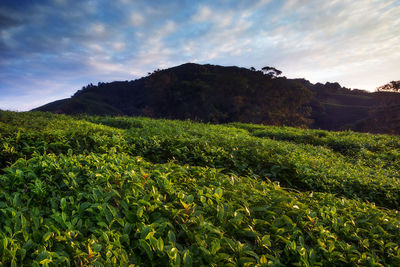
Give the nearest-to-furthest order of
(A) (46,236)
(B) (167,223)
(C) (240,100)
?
(A) (46,236) → (B) (167,223) → (C) (240,100)

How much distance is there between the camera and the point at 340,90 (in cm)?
6312

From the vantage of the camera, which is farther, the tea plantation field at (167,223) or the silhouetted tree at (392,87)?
the silhouetted tree at (392,87)

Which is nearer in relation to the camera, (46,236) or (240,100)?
(46,236)

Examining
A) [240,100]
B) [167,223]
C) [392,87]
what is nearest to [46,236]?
[167,223]

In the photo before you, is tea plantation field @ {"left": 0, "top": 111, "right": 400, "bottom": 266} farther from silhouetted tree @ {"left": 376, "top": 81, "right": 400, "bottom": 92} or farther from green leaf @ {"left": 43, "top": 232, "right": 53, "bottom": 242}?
silhouetted tree @ {"left": 376, "top": 81, "right": 400, "bottom": 92}

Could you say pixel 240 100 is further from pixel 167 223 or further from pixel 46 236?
pixel 46 236

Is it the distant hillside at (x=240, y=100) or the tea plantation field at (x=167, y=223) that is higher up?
the distant hillside at (x=240, y=100)

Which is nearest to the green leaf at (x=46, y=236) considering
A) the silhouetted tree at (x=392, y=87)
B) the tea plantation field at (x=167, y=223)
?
the tea plantation field at (x=167, y=223)

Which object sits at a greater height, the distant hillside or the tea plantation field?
the distant hillside

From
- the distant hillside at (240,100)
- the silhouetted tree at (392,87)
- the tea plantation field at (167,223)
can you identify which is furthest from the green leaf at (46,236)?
the silhouetted tree at (392,87)

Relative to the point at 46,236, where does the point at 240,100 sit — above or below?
above

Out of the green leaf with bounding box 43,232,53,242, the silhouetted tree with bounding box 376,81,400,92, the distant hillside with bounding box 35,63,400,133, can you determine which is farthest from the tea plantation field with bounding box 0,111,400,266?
the silhouetted tree with bounding box 376,81,400,92

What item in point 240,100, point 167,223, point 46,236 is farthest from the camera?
point 240,100

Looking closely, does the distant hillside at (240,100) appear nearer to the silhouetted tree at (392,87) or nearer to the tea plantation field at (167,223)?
the silhouetted tree at (392,87)
